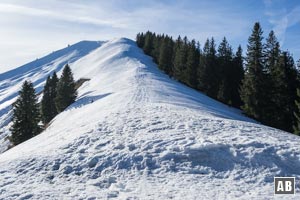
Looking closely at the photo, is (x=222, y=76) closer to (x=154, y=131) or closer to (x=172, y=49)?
(x=172, y=49)

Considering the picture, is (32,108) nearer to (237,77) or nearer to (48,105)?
(48,105)

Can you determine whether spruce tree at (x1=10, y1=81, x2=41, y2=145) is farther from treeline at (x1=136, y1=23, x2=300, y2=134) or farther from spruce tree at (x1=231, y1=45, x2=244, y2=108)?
spruce tree at (x1=231, y1=45, x2=244, y2=108)

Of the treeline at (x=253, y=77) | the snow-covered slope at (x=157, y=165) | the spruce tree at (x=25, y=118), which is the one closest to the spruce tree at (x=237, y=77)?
the treeline at (x=253, y=77)

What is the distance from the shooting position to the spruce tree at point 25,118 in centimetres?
4162

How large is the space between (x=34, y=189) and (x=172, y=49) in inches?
2944

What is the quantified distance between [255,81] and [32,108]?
28947 millimetres

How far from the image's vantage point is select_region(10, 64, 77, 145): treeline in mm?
42062

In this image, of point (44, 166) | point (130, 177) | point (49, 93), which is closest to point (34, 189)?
point (44, 166)

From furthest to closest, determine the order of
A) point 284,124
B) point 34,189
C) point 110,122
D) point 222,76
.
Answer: point 222,76 → point 284,124 → point 110,122 → point 34,189

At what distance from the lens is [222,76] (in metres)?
59.9

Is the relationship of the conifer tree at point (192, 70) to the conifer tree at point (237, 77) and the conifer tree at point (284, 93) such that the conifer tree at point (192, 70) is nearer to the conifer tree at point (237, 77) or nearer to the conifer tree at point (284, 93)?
the conifer tree at point (237, 77)

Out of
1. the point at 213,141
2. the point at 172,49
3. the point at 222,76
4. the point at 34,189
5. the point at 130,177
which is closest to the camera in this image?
the point at 34,189

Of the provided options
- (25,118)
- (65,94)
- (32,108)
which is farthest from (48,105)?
(25,118)

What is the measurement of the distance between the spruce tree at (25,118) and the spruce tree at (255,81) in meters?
26.7
